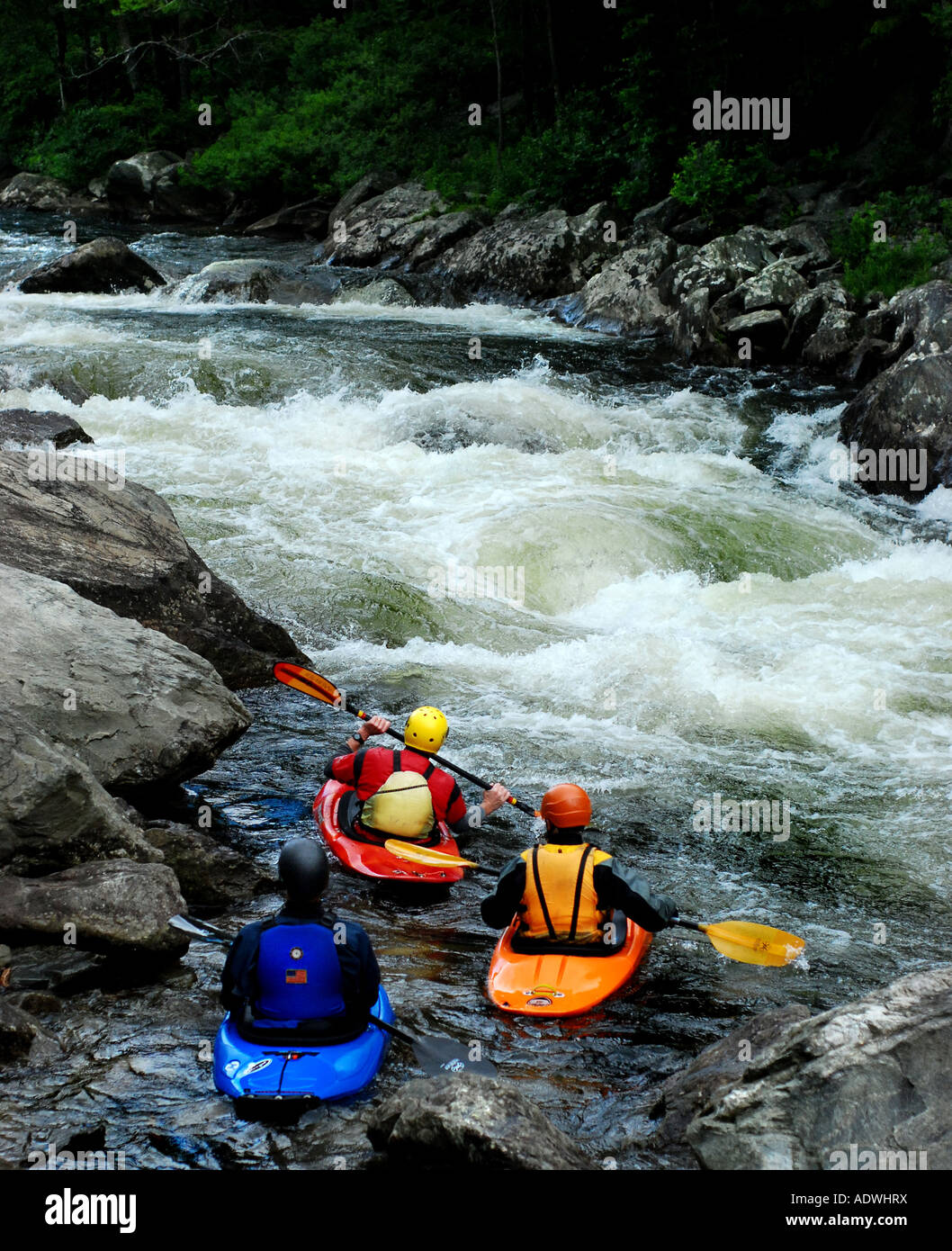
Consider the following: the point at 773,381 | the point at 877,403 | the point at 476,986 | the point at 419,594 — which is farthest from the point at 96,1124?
the point at 773,381

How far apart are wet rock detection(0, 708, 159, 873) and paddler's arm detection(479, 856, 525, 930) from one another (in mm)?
1419

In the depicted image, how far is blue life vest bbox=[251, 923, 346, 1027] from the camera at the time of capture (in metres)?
3.40

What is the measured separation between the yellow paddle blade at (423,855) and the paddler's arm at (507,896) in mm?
708

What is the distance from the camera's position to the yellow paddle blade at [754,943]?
13.9 ft

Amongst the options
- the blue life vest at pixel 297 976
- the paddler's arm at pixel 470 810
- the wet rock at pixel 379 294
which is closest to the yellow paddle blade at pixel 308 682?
the paddler's arm at pixel 470 810

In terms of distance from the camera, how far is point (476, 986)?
4.21m

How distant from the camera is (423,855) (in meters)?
5.04

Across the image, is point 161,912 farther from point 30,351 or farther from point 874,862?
point 30,351

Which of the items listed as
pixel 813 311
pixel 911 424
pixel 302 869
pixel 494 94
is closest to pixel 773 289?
pixel 813 311

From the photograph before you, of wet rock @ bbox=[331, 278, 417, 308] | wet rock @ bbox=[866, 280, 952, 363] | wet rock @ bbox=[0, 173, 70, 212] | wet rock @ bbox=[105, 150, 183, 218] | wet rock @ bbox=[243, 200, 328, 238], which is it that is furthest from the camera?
wet rock @ bbox=[0, 173, 70, 212]

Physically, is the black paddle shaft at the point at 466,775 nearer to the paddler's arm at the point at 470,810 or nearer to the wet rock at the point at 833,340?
the paddler's arm at the point at 470,810

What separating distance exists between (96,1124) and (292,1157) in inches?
21.8

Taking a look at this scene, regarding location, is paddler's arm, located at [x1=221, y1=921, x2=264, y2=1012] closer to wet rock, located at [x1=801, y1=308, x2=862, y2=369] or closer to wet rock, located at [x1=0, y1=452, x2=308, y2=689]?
wet rock, located at [x1=0, y1=452, x2=308, y2=689]

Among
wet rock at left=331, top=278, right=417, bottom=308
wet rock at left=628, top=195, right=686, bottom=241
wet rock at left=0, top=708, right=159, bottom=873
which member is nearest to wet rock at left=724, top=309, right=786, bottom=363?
wet rock at left=628, top=195, right=686, bottom=241
